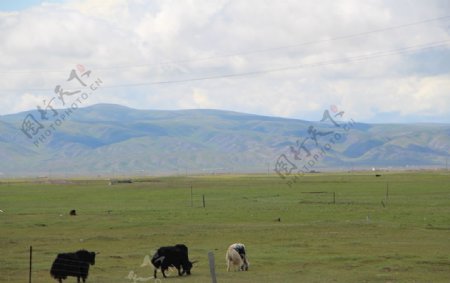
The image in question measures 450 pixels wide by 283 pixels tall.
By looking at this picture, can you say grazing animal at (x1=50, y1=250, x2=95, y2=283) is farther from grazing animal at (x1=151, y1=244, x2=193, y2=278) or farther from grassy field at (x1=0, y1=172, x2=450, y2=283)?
grazing animal at (x1=151, y1=244, x2=193, y2=278)

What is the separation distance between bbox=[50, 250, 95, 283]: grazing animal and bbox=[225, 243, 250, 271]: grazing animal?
5.21m

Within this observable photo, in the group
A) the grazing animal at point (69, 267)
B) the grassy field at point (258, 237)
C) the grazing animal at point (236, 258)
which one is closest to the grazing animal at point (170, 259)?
the grassy field at point (258, 237)

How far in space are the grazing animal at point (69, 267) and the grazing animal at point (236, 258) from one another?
521 centimetres

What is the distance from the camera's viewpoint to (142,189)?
4065 inches

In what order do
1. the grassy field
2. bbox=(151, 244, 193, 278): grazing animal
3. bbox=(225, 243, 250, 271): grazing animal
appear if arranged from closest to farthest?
bbox=(151, 244, 193, 278): grazing animal < the grassy field < bbox=(225, 243, 250, 271): grazing animal

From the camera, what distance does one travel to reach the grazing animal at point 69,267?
26438 mm

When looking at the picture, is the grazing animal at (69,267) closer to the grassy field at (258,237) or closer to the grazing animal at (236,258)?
the grassy field at (258,237)

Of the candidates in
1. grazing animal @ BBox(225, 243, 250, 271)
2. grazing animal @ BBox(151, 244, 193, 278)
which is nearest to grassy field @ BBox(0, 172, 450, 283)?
grazing animal @ BBox(225, 243, 250, 271)

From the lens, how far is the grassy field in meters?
28.4

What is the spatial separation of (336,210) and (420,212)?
610cm

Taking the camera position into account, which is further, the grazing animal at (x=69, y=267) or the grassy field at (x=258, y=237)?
the grassy field at (x=258, y=237)

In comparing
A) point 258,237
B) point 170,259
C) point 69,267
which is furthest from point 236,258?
point 258,237

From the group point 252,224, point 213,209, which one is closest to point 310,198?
point 213,209

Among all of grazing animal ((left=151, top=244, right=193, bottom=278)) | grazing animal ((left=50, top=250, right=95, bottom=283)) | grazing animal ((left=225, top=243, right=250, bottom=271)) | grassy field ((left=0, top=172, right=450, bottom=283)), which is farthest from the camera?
grazing animal ((left=225, top=243, right=250, bottom=271))
